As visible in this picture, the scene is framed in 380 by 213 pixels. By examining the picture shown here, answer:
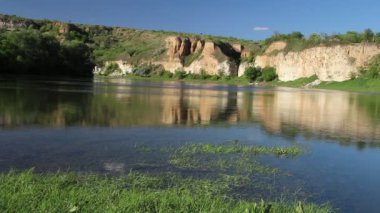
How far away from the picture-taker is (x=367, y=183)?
526 inches

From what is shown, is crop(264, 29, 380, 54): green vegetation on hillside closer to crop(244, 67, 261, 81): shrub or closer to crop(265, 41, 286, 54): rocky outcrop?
crop(265, 41, 286, 54): rocky outcrop

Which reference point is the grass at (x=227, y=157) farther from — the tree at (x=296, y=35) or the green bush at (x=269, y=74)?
the tree at (x=296, y=35)

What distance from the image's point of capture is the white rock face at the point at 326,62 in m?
119

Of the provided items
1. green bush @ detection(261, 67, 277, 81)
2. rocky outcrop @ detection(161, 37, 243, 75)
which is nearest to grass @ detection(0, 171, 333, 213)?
green bush @ detection(261, 67, 277, 81)

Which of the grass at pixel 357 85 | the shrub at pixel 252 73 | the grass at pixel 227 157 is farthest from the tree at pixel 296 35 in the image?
the grass at pixel 227 157

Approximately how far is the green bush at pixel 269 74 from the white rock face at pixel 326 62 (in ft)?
4.34

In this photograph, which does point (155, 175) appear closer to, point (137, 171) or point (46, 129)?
point (137, 171)

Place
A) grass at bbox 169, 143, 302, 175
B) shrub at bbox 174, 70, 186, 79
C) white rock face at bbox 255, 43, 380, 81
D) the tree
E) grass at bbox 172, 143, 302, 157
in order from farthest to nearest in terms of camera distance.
→ shrub at bbox 174, 70, 186, 79
the tree
white rock face at bbox 255, 43, 380, 81
grass at bbox 172, 143, 302, 157
grass at bbox 169, 143, 302, 175

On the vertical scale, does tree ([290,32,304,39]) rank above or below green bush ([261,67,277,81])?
above

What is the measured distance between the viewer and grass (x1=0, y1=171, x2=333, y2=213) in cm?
895

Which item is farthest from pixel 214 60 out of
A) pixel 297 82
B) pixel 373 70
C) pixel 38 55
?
pixel 38 55

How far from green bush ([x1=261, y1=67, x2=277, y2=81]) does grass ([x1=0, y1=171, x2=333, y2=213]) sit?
138127mm

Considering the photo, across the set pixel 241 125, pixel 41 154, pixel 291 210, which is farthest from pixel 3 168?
pixel 241 125

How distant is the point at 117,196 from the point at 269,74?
141468 millimetres
